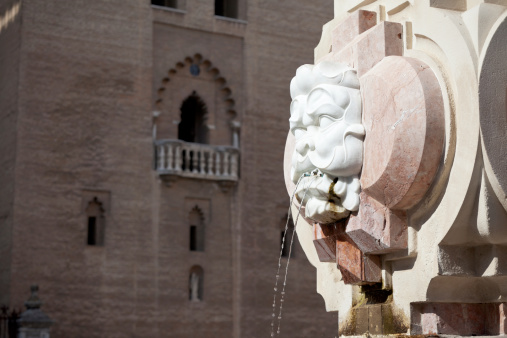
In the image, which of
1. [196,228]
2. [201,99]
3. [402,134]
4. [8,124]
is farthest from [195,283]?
[402,134]

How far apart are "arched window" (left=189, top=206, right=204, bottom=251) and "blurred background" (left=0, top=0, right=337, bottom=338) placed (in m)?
0.03

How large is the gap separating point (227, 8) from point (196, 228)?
4441 millimetres

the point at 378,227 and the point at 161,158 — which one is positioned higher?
the point at 161,158

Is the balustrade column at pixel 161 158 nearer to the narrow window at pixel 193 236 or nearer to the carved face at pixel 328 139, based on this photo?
the narrow window at pixel 193 236

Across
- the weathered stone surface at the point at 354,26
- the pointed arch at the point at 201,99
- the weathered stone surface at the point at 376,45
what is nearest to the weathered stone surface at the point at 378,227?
the weathered stone surface at the point at 376,45

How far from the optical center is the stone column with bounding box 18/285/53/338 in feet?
51.3

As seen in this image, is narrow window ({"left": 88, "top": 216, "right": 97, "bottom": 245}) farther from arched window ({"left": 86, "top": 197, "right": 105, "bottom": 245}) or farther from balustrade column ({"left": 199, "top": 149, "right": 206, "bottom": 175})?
balustrade column ({"left": 199, "top": 149, "right": 206, "bottom": 175})

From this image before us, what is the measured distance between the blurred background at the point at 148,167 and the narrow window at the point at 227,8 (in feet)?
0.14

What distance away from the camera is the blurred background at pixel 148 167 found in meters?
17.0

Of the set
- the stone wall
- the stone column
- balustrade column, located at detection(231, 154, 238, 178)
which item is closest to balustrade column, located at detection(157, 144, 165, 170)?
balustrade column, located at detection(231, 154, 238, 178)

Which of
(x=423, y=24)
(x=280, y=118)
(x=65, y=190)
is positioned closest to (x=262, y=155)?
(x=280, y=118)

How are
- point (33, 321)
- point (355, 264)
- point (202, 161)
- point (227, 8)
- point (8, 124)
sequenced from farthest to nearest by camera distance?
point (227, 8) → point (202, 161) → point (8, 124) → point (33, 321) → point (355, 264)

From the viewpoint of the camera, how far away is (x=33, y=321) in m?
15.7

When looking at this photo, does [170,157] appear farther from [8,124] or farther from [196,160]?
[8,124]
